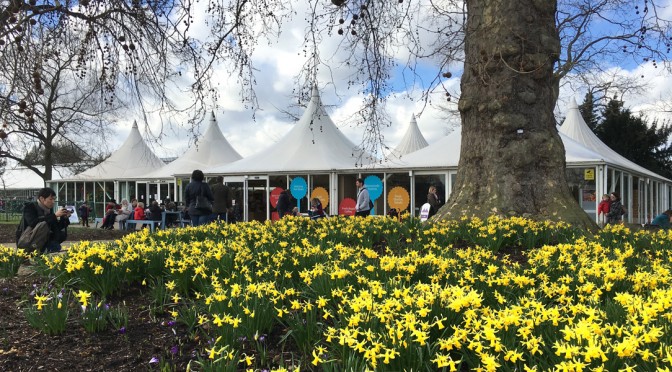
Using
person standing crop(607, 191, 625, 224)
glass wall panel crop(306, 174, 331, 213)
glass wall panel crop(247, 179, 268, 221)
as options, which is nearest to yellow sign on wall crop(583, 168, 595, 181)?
person standing crop(607, 191, 625, 224)

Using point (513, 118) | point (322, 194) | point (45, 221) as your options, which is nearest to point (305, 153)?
point (322, 194)

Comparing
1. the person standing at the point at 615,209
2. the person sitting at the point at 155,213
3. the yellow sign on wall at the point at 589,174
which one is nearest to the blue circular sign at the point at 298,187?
the person sitting at the point at 155,213

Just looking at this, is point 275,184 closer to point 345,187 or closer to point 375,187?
point 345,187

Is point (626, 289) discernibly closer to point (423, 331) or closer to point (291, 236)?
point (423, 331)

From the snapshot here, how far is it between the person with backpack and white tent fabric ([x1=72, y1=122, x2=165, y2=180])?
1972 cm

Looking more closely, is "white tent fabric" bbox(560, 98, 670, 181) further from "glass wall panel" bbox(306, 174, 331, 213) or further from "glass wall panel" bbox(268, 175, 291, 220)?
"glass wall panel" bbox(268, 175, 291, 220)

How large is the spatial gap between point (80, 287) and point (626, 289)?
3.46 meters

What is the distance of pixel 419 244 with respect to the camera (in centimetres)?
468

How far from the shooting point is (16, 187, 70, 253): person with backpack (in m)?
5.79

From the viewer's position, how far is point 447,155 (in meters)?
16.0

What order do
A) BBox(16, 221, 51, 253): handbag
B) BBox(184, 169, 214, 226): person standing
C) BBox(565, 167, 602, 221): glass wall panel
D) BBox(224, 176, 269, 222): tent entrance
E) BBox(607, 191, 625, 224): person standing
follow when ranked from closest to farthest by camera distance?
1. BBox(16, 221, 51, 253): handbag
2. BBox(184, 169, 214, 226): person standing
3. BBox(607, 191, 625, 224): person standing
4. BBox(565, 167, 602, 221): glass wall panel
5. BBox(224, 176, 269, 222): tent entrance

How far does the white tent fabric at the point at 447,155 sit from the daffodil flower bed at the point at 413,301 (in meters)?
9.78

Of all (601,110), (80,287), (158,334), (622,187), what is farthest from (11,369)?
(601,110)

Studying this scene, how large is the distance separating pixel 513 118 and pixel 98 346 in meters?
→ 5.12
